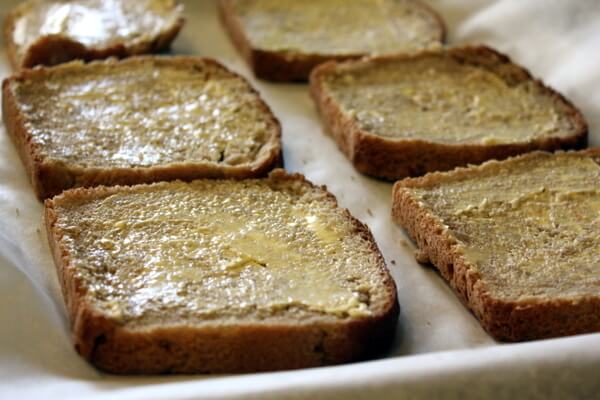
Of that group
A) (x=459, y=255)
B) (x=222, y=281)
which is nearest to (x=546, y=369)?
(x=459, y=255)

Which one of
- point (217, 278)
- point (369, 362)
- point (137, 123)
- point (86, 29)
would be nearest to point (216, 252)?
point (217, 278)

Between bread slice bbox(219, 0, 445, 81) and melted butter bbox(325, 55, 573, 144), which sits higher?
melted butter bbox(325, 55, 573, 144)

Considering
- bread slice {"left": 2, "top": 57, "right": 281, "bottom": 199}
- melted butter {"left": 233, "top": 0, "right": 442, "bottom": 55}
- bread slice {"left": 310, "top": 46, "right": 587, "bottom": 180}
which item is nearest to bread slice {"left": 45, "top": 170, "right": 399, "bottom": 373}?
bread slice {"left": 2, "top": 57, "right": 281, "bottom": 199}

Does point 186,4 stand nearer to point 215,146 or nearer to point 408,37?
point 408,37

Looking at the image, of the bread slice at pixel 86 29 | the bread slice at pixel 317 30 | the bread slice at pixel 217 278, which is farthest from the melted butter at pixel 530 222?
the bread slice at pixel 86 29

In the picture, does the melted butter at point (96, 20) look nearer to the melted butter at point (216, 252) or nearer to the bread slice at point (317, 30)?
the bread slice at point (317, 30)

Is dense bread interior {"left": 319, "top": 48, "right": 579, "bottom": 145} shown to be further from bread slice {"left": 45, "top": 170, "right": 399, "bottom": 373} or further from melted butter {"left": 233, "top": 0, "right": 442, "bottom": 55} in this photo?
bread slice {"left": 45, "top": 170, "right": 399, "bottom": 373}
